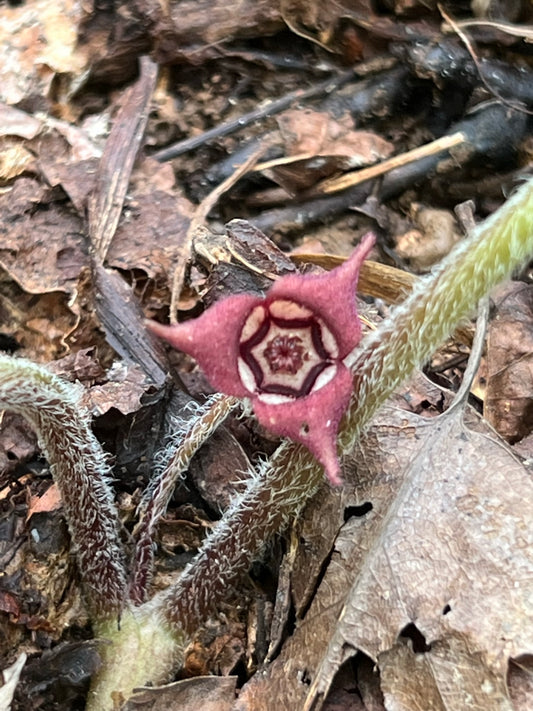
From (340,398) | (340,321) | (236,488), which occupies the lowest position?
(236,488)

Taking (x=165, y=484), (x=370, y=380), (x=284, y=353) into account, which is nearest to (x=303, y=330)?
(x=284, y=353)

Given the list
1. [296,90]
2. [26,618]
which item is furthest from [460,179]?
[26,618]

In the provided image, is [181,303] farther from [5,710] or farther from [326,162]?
[5,710]

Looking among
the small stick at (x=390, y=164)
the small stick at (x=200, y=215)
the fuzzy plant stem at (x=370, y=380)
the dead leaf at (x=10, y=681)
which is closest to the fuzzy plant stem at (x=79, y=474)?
the fuzzy plant stem at (x=370, y=380)

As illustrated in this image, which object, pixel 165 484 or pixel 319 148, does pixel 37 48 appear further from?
pixel 165 484

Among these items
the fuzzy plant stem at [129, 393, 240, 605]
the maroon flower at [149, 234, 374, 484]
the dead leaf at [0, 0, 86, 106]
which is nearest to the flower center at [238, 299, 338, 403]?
the maroon flower at [149, 234, 374, 484]

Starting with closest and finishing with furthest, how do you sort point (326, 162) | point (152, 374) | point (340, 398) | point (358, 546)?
point (340, 398)
point (358, 546)
point (152, 374)
point (326, 162)

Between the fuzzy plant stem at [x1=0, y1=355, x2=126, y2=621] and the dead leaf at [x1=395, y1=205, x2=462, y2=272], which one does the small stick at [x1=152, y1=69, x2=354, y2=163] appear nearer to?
the dead leaf at [x1=395, y1=205, x2=462, y2=272]
